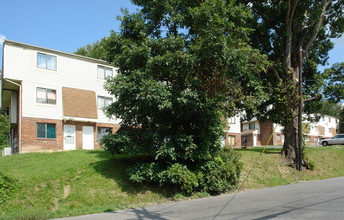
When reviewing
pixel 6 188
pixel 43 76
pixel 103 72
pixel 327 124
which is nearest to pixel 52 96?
pixel 43 76

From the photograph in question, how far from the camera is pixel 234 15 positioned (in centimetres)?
1220

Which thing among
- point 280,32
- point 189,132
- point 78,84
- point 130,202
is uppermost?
point 280,32

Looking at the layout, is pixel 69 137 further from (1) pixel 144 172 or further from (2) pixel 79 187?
(1) pixel 144 172

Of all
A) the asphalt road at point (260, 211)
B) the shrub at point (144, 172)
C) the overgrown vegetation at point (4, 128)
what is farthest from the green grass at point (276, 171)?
the overgrown vegetation at point (4, 128)

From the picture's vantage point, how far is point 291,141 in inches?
718

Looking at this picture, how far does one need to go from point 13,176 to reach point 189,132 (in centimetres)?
751

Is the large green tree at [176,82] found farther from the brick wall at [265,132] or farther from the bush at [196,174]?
the brick wall at [265,132]

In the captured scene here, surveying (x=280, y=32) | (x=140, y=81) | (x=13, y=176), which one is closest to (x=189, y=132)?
(x=140, y=81)

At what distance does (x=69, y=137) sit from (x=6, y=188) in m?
12.5

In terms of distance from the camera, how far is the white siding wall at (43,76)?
20.6 meters

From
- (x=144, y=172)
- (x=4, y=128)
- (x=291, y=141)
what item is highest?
(x=4, y=128)

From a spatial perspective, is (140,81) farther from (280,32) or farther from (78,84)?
(78,84)

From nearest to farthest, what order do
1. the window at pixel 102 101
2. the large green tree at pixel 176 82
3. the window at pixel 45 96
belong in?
the large green tree at pixel 176 82, the window at pixel 45 96, the window at pixel 102 101

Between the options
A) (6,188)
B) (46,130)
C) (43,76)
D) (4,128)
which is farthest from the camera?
(4,128)
